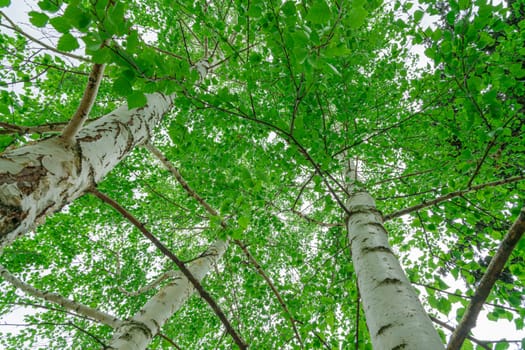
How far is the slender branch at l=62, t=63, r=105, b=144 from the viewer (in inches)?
51.2

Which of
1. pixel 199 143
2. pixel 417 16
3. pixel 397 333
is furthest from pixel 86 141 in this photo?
pixel 417 16

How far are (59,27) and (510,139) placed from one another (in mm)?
2743

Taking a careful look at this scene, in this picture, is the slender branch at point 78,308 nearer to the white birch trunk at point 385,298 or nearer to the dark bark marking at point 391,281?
the white birch trunk at point 385,298

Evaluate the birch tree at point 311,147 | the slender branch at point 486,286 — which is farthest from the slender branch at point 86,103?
the slender branch at point 486,286

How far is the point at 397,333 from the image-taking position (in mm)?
1021

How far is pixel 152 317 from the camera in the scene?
2.45m

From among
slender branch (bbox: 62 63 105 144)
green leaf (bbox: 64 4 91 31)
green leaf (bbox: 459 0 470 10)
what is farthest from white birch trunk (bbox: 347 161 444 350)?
slender branch (bbox: 62 63 105 144)

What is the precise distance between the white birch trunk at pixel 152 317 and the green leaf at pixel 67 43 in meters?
1.84

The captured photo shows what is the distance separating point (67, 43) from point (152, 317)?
8.27 ft

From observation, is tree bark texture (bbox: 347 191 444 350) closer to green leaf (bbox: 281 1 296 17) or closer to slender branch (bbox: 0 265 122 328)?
green leaf (bbox: 281 1 296 17)

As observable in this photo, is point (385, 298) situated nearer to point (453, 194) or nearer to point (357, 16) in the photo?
point (453, 194)

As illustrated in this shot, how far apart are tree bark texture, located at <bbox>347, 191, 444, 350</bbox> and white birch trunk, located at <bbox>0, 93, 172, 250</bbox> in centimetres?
156

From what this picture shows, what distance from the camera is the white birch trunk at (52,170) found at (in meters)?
0.99

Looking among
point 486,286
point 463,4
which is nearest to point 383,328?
point 486,286
